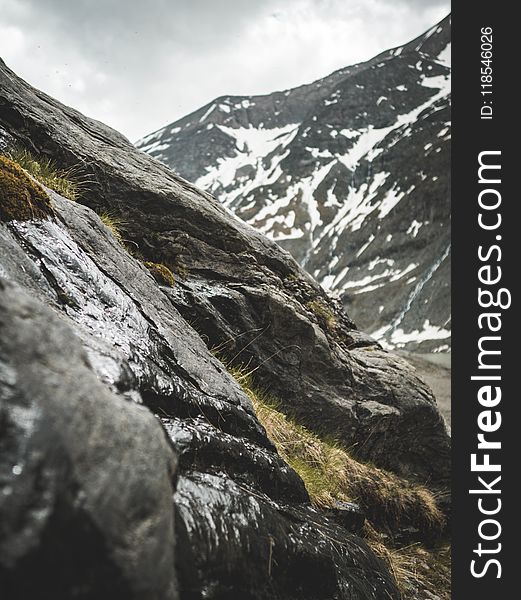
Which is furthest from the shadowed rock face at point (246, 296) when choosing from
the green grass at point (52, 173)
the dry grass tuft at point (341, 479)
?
the dry grass tuft at point (341, 479)

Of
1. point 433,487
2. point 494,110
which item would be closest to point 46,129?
point 494,110

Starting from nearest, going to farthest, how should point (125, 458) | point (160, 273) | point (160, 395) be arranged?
point (125, 458), point (160, 395), point (160, 273)

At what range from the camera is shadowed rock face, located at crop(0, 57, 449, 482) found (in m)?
7.60

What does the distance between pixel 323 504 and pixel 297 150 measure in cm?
18197

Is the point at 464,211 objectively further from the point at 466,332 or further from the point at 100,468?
the point at 100,468

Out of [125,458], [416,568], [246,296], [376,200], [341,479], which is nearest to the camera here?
[125,458]

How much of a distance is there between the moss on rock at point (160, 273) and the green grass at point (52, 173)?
4.89 feet

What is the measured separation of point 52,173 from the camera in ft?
21.9

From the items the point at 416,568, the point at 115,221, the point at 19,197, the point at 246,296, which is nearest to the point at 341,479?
the point at 416,568

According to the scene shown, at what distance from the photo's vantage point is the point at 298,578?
148 inches

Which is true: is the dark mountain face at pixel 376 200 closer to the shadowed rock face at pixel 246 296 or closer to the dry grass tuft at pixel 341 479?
the shadowed rock face at pixel 246 296

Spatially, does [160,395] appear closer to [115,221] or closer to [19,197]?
[19,197]

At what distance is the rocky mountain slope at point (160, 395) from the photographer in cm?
171

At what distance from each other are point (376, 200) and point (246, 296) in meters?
125
